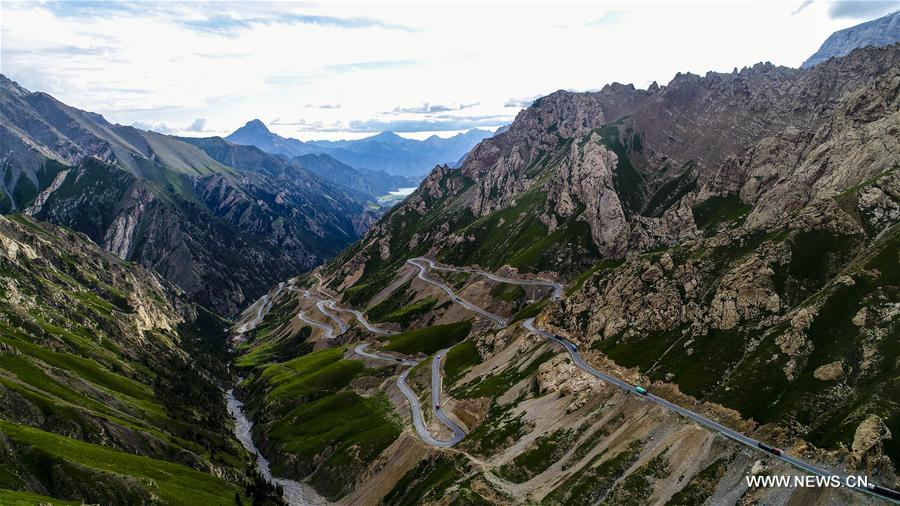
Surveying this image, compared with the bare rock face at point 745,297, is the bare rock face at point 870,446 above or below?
below

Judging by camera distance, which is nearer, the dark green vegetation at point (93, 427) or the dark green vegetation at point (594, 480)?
the dark green vegetation at point (594, 480)

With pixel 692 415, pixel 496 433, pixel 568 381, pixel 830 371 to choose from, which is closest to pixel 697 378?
pixel 692 415

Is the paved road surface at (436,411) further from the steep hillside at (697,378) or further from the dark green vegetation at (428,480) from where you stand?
the dark green vegetation at (428,480)

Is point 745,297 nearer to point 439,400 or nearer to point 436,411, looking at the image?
point 436,411

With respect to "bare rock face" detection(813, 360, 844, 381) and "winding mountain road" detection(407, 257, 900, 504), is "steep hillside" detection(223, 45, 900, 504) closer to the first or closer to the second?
"bare rock face" detection(813, 360, 844, 381)

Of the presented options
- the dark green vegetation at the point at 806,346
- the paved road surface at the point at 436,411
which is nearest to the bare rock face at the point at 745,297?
the dark green vegetation at the point at 806,346

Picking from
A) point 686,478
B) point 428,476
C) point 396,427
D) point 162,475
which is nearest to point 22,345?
point 162,475

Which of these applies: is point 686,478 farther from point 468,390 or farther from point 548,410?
point 468,390
